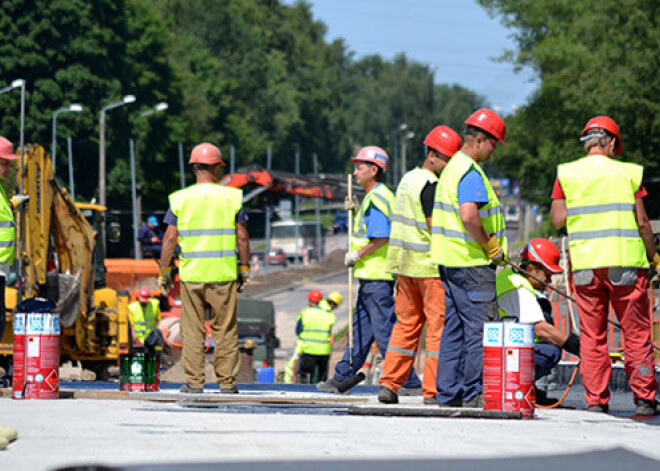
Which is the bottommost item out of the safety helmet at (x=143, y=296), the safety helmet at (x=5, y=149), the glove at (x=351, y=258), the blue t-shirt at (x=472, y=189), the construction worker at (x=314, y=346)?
the construction worker at (x=314, y=346)

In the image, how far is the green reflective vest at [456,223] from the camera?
33.0ft

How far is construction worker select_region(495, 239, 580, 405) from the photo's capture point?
10.6 metres

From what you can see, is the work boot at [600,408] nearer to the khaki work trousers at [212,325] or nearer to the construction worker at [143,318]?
the khaki work trousers at [212,325]

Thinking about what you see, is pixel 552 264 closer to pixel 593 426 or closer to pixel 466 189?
pixel 466 189

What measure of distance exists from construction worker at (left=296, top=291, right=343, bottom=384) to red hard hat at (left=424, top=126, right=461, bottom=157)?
11.2 metres

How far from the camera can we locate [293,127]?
111 metres

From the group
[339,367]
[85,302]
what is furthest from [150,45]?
[339,367]

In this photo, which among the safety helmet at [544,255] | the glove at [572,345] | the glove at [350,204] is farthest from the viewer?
the glove at [350,204]

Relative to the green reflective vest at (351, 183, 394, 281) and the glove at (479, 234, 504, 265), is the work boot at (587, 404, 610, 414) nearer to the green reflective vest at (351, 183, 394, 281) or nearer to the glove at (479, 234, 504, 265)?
the glove at (479, 234, 504, 265)

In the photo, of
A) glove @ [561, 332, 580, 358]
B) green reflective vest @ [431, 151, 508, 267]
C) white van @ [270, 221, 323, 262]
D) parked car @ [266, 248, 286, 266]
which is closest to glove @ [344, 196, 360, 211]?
glove @ [561, 332, 580, 358]

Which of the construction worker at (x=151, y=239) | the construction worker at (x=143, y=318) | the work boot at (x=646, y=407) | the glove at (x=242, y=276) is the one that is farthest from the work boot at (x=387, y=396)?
the construction worker at (x=151, y=239)

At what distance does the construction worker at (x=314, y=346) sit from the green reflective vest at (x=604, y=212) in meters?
12.1

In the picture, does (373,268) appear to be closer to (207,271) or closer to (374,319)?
(374,319)

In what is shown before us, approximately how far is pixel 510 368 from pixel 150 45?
222 ft
